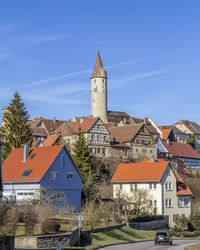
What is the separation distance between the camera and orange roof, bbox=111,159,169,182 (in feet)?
212

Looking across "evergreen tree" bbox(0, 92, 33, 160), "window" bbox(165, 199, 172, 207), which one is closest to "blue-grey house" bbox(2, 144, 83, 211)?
"evergreen tree" bbox(0, 92, 33, 160)

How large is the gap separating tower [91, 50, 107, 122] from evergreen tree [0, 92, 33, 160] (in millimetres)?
68582

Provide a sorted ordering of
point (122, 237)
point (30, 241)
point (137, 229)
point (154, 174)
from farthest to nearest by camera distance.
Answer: point (154, 174)
point (137, 229)
point (122, 237)
point (30, 241)

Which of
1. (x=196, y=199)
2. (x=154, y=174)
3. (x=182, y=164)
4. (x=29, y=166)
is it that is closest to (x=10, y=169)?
(x=29, y=166)

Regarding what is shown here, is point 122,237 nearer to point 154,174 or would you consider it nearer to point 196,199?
point 154,174

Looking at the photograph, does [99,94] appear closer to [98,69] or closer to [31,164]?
[98,69]

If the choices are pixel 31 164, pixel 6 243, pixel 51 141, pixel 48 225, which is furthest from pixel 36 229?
pixel 51 141

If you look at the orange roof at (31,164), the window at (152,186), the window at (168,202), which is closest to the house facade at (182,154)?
the window at (168,202)

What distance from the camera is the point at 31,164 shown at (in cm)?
5388

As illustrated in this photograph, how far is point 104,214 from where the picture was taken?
157ft

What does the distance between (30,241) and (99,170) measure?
156ft

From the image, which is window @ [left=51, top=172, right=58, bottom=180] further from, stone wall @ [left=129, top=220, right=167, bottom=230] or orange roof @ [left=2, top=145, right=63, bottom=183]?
stone wall @ [left=129, top=220, right=167, bottom=230]

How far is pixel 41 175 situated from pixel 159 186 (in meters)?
19.3

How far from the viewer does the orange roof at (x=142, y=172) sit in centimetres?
6450
